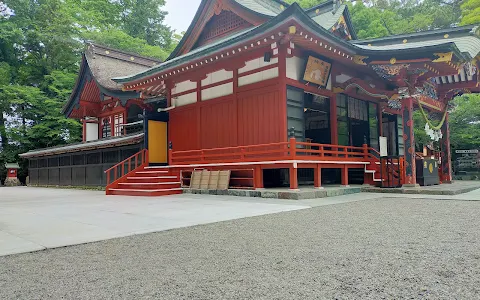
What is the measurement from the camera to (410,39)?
12531 millimetres

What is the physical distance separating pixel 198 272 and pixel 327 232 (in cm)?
229

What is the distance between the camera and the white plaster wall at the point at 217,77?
12.6 meters

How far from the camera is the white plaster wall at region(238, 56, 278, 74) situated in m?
11.0

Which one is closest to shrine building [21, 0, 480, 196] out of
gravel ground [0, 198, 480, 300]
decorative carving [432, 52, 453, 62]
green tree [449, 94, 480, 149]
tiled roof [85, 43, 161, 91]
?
decorative carving [432, 52, 453, 62]

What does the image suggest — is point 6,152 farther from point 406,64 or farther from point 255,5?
point 406,64

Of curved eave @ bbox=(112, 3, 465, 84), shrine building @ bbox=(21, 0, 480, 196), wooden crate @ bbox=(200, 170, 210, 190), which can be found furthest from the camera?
wooden crate @ bbox=(200, 170, 210, 190)

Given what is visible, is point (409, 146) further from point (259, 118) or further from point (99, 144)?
point (99, 144)

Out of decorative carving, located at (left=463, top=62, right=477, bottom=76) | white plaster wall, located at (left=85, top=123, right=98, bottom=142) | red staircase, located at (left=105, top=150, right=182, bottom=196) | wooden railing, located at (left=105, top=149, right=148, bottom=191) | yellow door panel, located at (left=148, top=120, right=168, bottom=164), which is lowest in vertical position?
red staircase, located at (left=105, top=150, right=182, bottom=196)

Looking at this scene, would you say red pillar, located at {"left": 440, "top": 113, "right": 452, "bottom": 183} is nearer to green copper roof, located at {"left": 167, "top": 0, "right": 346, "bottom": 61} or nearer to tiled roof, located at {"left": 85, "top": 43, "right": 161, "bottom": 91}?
green copper roof, located at {"left": 167, "top": 0, "right": 346, "bottom": 61}

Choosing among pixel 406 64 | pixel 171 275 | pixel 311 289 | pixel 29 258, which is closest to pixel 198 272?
pixel 171 275

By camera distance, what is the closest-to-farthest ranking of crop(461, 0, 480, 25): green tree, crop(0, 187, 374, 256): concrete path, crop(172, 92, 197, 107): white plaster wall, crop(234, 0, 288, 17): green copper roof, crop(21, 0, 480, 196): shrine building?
crop(0, 187, 374, 256): concrete path < crop(21, 0, 480, 196): shrine building < crop(234, 0, 288, 17): green copper roof < crop(172, 92, 197, 107): white plaster wall < crop(461, 0, 480, 25): green tree

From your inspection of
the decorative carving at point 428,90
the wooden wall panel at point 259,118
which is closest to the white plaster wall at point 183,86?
the wooden wall panel at point 259,118

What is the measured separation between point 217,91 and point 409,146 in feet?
23.5

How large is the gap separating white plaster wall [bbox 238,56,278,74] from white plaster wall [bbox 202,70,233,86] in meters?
0.65
